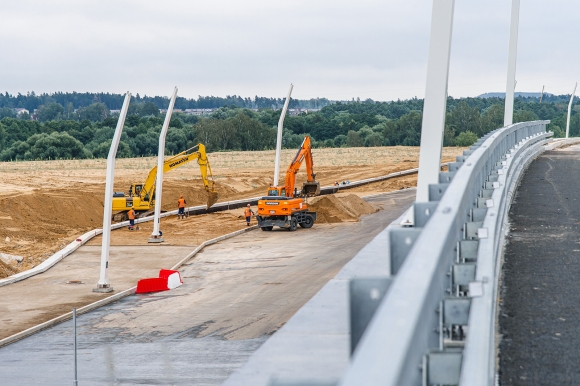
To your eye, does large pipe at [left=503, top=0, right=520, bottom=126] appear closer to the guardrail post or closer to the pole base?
the pole base

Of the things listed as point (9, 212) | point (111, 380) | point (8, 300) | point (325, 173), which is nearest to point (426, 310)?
point (111, 380)

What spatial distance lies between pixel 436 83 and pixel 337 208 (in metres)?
35.1

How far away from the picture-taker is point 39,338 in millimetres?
24188

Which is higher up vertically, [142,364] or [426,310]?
[426,310]

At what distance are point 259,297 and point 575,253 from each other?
18012mm

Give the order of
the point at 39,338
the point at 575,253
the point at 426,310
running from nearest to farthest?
the point at 426,310 → the point at 575,253 → the point at 39,338

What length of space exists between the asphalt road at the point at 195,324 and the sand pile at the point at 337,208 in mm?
7488

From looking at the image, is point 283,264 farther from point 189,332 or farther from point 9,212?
point 9,212

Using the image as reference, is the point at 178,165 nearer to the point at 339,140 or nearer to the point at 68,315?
the point at 68,315

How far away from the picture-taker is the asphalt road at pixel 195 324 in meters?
20.5

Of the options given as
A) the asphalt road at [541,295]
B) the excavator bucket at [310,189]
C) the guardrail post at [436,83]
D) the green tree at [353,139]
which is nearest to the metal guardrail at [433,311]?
the asphalt road at [541,295]

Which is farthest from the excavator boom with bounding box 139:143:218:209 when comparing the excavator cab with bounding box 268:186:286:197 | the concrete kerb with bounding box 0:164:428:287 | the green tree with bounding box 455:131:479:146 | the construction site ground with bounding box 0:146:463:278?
the green tree with bounding box 455:131:479:146

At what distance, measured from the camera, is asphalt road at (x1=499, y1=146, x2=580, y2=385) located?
6918 millimetres

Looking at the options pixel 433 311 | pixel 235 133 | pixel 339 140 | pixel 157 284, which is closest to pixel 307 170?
pixel 157 284
